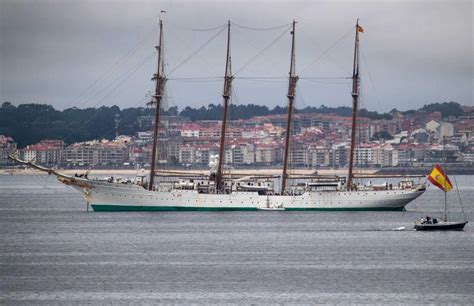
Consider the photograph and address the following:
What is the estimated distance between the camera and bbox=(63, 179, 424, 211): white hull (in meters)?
95.4

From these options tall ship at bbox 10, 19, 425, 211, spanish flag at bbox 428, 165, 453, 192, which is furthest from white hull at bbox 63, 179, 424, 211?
spanish flag at bbox 428, 165, 453, 192

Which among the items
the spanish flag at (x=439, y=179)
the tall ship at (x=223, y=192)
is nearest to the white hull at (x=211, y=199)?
the tall ship at (x=223, y=192)

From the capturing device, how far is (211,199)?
95.9 m

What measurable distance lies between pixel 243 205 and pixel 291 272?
36.9m

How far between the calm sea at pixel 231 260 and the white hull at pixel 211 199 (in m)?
1.63

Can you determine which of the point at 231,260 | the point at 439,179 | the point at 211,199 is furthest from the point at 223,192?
the point at 231,260

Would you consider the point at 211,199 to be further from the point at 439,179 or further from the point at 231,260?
the point at 231,260

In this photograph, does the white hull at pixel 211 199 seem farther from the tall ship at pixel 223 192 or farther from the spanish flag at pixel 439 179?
the spanish flag at pixel 439 179

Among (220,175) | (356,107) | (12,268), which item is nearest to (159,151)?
(220,175)

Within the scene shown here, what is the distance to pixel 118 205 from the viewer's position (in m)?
96.4

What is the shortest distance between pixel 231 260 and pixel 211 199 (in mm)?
32368

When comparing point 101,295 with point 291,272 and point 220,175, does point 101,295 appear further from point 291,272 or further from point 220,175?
point 220,175

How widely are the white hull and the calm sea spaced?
5.35 ft

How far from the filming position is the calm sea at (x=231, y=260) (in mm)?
52375
